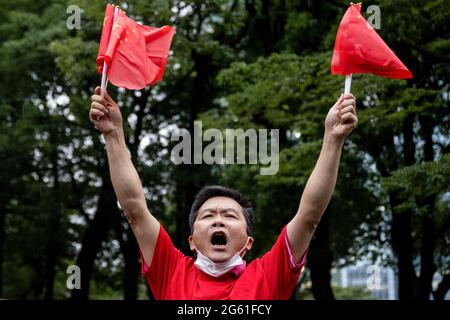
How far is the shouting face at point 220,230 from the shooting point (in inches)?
141

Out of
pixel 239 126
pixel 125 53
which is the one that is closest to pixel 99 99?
pixel 125 53

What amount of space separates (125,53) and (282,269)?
144 centimetres

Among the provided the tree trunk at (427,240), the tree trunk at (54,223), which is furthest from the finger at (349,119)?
the tree trunk at (54,223)

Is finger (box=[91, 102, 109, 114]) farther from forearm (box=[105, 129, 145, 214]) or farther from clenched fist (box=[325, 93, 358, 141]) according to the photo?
clenched fist (box=[325, 93, 358, 141])

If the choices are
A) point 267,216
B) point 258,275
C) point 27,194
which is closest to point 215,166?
point 267,216

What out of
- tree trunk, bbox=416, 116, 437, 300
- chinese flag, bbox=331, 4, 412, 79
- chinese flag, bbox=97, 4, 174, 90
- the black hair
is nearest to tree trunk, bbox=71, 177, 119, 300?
tree trunk, bbox=416, 116, 437, 300

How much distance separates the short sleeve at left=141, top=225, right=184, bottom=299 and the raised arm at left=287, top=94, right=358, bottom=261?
0.53m

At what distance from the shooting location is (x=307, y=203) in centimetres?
347

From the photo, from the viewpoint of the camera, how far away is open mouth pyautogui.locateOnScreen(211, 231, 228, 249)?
3.63m

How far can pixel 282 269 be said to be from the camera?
138 inches

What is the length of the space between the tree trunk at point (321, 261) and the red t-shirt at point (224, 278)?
12978 millimetres

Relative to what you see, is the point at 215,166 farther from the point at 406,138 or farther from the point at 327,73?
the point at 327,73

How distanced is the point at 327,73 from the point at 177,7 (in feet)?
10.8

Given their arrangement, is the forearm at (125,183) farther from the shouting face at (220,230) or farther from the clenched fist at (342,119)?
the clenched fist at (342,119)
